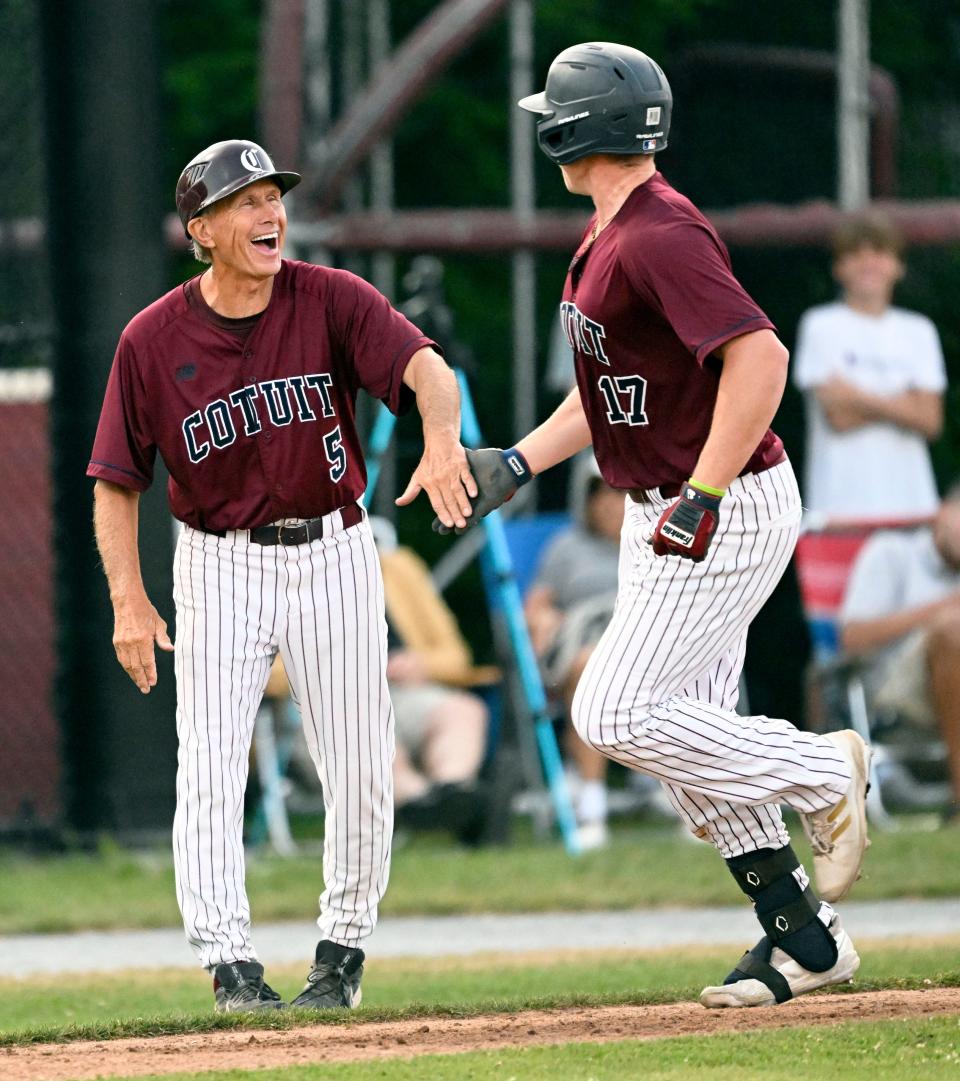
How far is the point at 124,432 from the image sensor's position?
555 centimetres

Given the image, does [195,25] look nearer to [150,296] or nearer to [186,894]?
[150,296]

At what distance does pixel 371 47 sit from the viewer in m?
12.0

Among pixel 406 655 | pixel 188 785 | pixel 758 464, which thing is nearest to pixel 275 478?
pixel 188 785

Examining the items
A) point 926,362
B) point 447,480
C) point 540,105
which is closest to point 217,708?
point 447,480

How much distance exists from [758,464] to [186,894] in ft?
5.75

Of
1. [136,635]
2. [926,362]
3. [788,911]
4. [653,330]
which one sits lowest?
[788,911]

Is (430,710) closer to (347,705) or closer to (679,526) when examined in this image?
(347,705)

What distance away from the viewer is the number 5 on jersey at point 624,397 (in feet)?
17.3

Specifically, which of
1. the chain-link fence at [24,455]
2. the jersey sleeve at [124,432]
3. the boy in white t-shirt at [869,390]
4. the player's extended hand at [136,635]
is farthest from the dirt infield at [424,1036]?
the chain-link fence at [24,455]

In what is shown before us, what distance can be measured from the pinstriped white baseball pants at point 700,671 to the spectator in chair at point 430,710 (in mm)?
4121

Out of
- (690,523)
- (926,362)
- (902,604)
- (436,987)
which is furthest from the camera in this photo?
(926,362)

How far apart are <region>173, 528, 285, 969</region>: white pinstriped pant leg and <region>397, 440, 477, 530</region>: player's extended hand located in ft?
1.49

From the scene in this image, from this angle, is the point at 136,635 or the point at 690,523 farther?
the point at 136,635

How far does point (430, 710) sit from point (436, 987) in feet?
10.9
